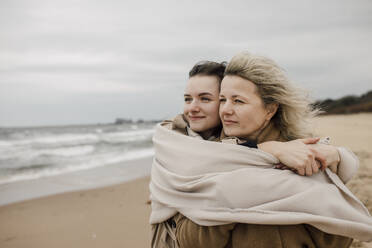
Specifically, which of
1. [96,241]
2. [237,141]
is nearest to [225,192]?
[237,141]

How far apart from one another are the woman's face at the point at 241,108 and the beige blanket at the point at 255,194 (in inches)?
8.8

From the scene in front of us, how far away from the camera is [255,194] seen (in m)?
1.45

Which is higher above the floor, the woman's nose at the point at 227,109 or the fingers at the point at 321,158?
the woman's nose at the point at 227,109

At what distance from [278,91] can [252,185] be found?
65 cm

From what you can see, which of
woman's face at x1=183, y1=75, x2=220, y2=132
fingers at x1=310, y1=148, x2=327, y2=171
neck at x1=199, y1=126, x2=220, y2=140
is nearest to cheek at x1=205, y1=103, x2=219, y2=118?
woman's face at x1=183, y1=75, x2=220, y2=132

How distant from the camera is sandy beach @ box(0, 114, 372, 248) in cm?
477

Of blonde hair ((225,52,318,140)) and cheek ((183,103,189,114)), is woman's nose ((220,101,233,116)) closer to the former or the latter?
blonde hair ((225,52,318,140))

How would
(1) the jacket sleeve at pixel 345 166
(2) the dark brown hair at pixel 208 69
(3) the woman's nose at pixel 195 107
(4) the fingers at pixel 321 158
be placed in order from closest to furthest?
(4) the fingers at pixel 321 158 < (1) the jacket sleeve at pixel 345 166 < (3) the woman's nose at pixel 195 107 < (2) the dark brown hair at pixel 208 69

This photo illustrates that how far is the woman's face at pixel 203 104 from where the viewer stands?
7.11 ft

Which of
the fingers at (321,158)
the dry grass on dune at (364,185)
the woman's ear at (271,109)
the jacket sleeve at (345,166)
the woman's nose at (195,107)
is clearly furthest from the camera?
the dry grass on dune at (364,185)

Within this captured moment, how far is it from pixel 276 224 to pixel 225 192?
0.92ft

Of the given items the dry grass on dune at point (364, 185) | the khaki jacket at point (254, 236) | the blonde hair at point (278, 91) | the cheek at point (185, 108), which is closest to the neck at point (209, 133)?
the cheek at point (185, 108)

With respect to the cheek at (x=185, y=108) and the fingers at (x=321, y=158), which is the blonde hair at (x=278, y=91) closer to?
the fingers at (x=321, y=158)

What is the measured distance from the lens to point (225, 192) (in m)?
1.47
